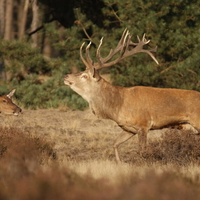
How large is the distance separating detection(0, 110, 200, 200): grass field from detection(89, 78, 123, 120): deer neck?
2.60ft

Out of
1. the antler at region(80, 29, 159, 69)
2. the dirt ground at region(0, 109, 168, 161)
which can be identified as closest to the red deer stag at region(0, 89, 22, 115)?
the dirt ground at region(0, 109, 168, 161)

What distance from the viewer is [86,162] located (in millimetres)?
8422

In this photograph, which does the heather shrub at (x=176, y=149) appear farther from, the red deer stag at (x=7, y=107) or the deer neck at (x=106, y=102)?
the red deer stag at (x=7, y=107)

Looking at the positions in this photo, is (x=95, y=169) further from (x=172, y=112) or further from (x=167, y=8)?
(x=167, y=8)

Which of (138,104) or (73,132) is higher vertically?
(138,104)

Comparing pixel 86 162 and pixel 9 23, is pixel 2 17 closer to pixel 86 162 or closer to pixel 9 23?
pixel 9 23

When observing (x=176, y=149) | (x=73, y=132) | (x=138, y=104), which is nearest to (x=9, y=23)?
(x=73, y=132)

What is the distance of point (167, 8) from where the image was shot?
53.9 ft

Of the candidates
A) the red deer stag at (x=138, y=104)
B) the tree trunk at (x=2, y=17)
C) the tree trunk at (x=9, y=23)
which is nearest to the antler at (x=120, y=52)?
the red deer stag at (x=138, y=104)

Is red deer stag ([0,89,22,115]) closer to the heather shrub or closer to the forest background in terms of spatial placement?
the heather shrub

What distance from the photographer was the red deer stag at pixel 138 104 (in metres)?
8.64

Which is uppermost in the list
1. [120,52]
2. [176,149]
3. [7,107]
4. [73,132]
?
[120,52]

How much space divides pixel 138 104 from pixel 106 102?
552 millimetres

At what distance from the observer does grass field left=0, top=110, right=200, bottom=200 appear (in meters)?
4.34
